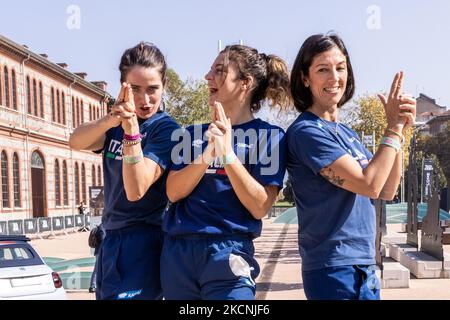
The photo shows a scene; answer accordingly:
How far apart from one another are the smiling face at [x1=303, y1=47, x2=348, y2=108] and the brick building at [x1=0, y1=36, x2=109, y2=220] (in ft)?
80.8

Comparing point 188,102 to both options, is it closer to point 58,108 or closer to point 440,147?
point 58,108

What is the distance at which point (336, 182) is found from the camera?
2375mm

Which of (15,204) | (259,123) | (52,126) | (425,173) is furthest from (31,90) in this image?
(259,123)

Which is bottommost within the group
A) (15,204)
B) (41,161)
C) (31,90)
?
(15,204)

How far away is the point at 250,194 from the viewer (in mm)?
2377

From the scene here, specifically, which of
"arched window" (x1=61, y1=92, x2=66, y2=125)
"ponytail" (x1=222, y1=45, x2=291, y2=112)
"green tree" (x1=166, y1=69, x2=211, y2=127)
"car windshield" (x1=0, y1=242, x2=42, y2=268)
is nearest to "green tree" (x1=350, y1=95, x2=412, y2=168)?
"green tree" (x1=166, y1=69, x2=211, y2=127)

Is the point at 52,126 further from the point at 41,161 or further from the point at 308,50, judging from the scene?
the point at 308,50

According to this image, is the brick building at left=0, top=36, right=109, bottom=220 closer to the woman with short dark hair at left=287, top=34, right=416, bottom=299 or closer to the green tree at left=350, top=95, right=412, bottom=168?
the green tree at left=350, top=95, right=412, bottom=168

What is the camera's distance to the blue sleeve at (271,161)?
2.49m

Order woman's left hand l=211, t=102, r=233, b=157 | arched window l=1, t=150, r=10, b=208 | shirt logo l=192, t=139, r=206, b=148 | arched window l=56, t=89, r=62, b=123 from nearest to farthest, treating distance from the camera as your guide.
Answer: woman's left hand l=211, t=102, r=233, b=157 < shirt logo l=192, t=139, r=206, b=148 < arched window l=1, t=150, r=10, b=208 < arched window l=56, t=89, r=62, b=123

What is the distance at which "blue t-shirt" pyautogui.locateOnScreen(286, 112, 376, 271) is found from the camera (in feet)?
7.80

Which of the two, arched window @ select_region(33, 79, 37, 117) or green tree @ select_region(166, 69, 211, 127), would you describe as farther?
arched window @ select_region(33, 79, 37, 117)

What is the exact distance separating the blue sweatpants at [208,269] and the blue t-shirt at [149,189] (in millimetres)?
269

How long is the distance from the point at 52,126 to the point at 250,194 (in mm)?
33470
